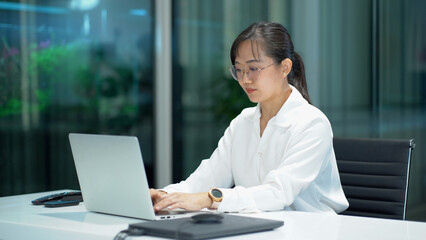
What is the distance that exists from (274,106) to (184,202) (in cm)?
64

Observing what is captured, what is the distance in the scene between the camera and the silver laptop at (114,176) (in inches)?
65.3

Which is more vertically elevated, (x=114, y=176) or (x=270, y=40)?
(x=270, y=40)

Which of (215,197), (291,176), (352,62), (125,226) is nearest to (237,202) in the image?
(215,197)

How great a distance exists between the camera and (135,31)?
5.04 meters

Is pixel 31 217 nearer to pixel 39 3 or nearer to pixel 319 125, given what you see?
pixel 319 125

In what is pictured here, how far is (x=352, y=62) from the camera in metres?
3.88

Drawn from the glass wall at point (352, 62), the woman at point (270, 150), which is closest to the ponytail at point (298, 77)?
the woman at point (270, 150)

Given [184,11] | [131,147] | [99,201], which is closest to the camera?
[131,147]

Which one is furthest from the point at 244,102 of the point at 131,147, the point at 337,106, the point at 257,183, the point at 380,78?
the point at 131,147

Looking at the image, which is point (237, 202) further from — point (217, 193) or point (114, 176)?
point (114, 176)

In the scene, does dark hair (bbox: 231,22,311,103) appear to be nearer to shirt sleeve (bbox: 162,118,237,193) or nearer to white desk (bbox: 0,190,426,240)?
shirt sleeve (bbox: 162,118,237,193)

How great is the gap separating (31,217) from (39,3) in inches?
113

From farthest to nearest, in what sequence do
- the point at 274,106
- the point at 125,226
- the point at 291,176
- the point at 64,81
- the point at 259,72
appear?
the point at 64,81 → the point at 274,106 → the point at 259,72 → the point at 291,176 → the point at 125,226

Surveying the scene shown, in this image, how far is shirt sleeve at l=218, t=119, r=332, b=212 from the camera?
73.8 inches
